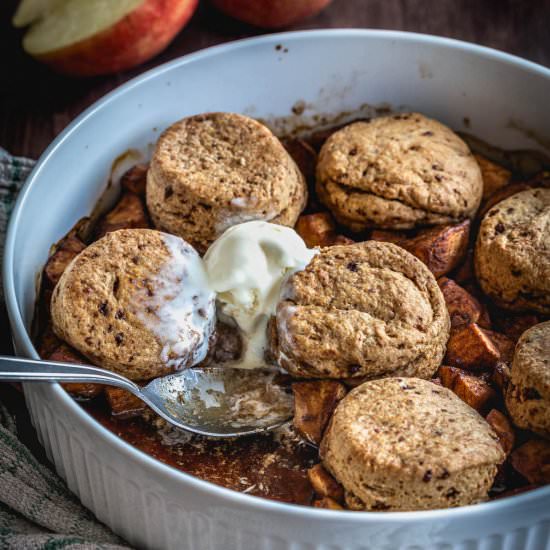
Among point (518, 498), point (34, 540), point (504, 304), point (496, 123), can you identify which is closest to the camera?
point (518, 498)

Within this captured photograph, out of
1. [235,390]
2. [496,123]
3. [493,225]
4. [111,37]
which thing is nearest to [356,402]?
[235,390]

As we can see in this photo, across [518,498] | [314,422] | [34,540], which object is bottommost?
[34,540]

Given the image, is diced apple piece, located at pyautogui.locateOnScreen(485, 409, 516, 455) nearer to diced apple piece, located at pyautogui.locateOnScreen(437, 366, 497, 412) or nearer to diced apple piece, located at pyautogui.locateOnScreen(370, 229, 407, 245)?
diced apple piece, located at pyautogui.locateOnScreen(437, 366, 497, 412)

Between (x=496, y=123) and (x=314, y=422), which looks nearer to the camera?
(x=314, y=422)

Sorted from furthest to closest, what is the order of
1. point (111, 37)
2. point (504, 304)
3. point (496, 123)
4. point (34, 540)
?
point (111, 37) → point (496, 123) → point (504, 304) → point (34, 540)

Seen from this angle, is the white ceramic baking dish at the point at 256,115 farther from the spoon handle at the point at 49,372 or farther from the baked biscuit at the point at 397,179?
the baked biscuit at the point at 397,179

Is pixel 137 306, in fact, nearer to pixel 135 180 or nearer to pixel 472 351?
pixel 135 180

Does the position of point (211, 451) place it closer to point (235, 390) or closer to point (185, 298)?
point (235, 390)
